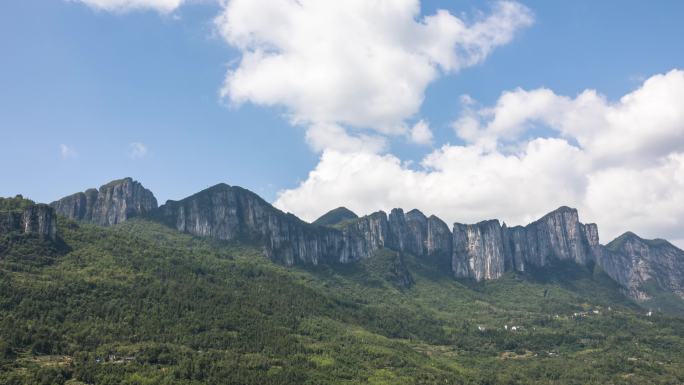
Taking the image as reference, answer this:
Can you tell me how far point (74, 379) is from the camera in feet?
496

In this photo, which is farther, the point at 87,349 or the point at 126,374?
the point at 87,349

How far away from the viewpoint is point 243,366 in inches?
7151

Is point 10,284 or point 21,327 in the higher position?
point 10,284

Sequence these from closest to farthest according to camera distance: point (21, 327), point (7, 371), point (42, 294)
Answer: point (7, 371)
point (21, 327)
point (42, 294)

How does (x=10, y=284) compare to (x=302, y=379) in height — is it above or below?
above

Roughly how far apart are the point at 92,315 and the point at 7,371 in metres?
47.9

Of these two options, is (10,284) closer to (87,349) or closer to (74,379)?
(87,349)

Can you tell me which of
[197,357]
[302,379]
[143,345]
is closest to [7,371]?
[143,345]

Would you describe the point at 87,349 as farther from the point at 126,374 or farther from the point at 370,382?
the point at 370,382

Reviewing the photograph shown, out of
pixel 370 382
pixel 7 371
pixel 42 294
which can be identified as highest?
pixel 42 294

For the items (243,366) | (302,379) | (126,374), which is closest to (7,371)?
(126,374)

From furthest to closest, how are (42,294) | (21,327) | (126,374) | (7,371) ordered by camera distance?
(42,294)
(21,327)
(126,374)
(7,371)

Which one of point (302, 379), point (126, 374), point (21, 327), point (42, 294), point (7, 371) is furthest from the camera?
point (42, 294)

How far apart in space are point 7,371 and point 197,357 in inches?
2105
